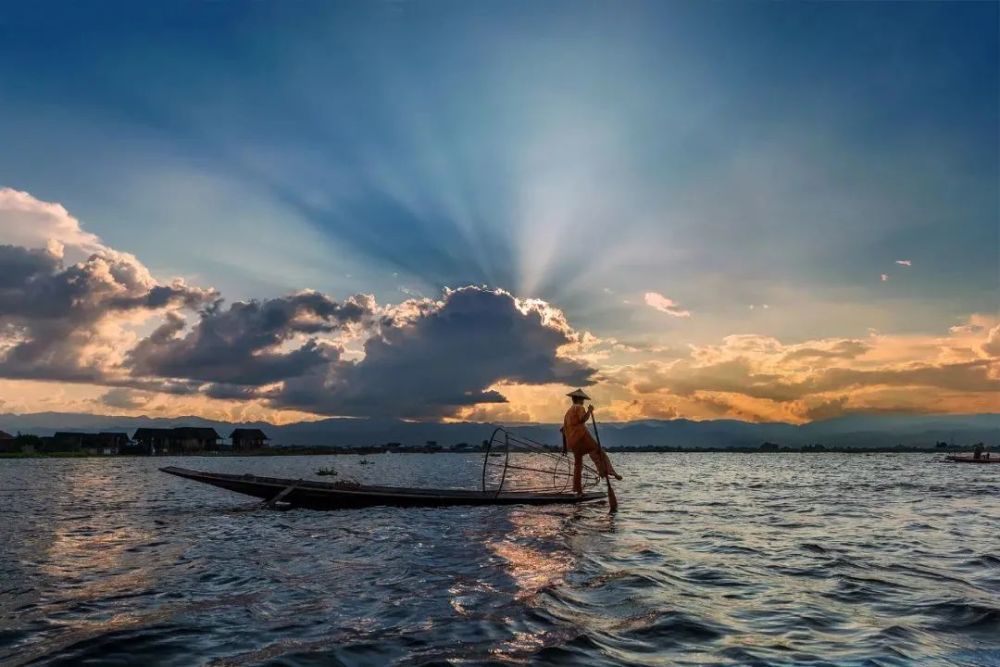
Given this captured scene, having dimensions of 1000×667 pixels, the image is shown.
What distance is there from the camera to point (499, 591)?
1308cm

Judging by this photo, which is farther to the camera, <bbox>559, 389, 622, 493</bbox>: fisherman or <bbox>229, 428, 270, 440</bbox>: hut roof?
<bbox>229, 428, 270, 440</bbox>: hut roof

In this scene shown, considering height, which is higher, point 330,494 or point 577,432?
point 577,432

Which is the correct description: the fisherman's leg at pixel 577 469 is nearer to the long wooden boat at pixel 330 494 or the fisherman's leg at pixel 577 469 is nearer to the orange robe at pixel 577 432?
the orange robe at pixel 577 432

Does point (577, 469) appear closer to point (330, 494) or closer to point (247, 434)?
point (330, 494)

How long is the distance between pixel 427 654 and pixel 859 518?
24.9 meters

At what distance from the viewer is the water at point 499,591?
9.23m

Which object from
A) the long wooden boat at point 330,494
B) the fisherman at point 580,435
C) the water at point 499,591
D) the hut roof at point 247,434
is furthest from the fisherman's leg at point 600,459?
the hut roof at point 247,434

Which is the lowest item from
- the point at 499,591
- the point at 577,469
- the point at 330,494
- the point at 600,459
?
the point at 499,591

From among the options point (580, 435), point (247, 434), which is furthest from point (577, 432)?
point (247, 434)

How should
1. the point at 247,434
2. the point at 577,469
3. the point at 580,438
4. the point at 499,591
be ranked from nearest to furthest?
the point at 499,591 → the point at 580,438 → the point at 577,469 → the point at 247,434

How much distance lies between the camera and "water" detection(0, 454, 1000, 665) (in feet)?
30.3

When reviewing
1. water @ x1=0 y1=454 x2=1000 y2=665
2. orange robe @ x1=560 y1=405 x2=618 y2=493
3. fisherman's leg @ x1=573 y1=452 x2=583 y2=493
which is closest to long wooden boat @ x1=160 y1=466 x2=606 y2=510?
water @ x1=0 y1=454 x2=1000 y2=665

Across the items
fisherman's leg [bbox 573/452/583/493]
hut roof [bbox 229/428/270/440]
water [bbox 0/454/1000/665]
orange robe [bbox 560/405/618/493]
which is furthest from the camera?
hut roof [bbox 229/428/270/440]

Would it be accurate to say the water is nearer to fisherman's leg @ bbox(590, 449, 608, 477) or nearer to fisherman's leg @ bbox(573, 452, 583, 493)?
fisherman's leg @ bbox(590, 449, 608, 477)
